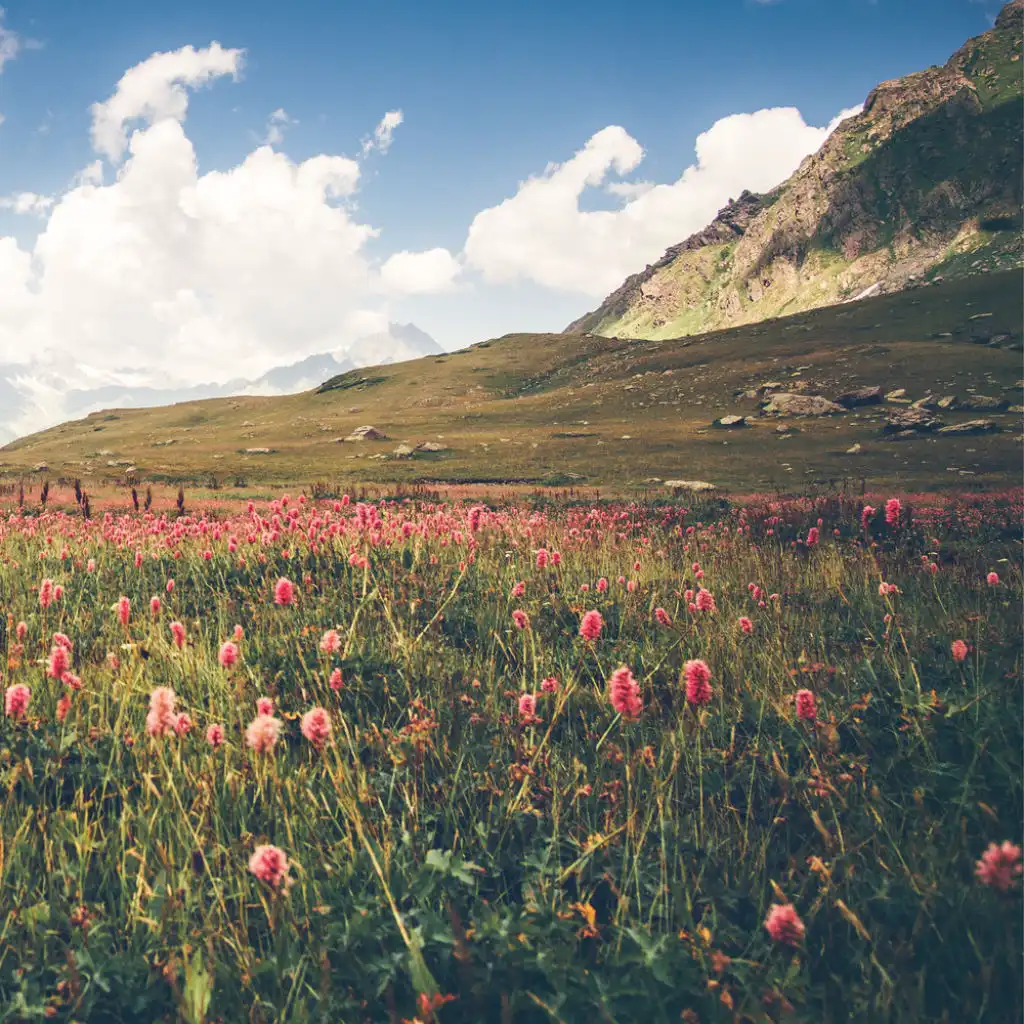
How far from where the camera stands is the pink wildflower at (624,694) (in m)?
2.48

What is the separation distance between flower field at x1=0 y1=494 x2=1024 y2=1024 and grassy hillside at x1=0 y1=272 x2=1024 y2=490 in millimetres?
23734

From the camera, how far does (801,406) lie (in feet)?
169

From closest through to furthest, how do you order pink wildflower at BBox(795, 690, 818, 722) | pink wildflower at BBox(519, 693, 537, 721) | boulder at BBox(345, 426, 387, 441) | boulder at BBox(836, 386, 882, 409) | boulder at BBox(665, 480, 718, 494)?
pink wildflower at BBox(795, 690, 818, 722)
pink wildflower at BBox(519, 693, 537, 721)
boulder at BBox(665, 480, 718, 494)
boulder at BBox(836, 386, 882, 409)
boulder at BBox(345, 426, 387, 441)

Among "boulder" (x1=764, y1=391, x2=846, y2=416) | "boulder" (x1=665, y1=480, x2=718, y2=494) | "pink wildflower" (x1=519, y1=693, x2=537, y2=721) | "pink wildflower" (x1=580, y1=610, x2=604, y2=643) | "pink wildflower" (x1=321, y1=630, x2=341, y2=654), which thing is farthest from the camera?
"boulder" (x1=764, y1=391, x2=846, y2=416)

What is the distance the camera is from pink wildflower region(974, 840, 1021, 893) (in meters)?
1.73

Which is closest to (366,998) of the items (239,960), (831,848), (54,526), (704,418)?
(239,960)

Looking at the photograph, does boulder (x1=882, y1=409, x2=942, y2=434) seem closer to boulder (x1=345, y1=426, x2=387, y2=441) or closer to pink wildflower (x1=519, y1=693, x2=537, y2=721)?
boulder (x1=345, y1=426, x2=387, y2=441)

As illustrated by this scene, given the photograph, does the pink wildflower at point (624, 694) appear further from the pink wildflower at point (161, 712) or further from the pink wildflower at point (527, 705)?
the pink wildflower at point (161, 712)

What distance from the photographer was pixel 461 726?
3.43 m

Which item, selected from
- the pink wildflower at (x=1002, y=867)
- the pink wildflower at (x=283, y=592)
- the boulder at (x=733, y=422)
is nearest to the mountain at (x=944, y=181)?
the boulder at (x=733, y=422)

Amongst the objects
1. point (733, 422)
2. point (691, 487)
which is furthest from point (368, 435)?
point (691, 487)

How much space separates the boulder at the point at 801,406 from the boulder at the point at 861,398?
0.77m

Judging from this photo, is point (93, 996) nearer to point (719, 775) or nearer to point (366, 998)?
point (366, 998)

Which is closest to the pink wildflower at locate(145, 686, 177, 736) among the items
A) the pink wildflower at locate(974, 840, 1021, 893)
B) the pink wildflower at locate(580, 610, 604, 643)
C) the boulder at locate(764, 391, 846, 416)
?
the pink wildflower at locate(580, 610, 604, 643)
